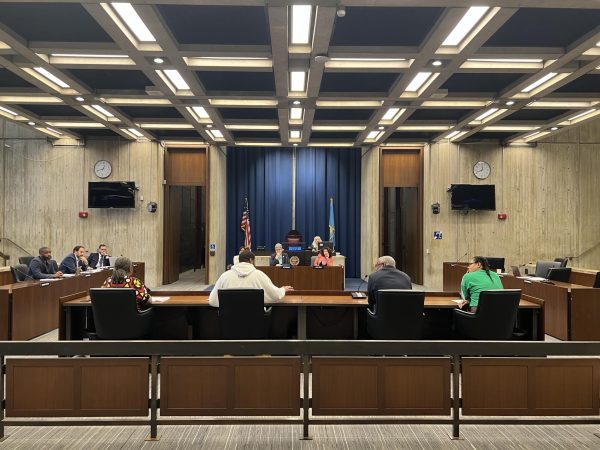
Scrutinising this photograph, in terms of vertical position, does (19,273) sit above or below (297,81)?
below

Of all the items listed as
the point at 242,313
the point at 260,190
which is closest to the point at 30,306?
the point at 242,313

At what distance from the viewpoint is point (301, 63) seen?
604cm

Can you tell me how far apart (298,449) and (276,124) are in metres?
7.98

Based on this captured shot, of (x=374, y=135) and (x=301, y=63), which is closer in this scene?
(x=301, y=63)

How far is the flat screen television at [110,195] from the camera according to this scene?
11.1 m

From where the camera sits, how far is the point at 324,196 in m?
13.5

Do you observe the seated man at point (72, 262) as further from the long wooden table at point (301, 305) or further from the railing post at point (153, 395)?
the railing post at point (153, 395)

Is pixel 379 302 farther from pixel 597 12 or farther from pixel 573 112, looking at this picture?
pixel 573 112

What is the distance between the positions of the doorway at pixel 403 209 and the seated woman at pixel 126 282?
858 centimetres

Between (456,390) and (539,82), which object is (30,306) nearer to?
(456,390)

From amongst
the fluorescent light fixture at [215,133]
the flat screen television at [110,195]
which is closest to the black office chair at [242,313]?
the fluorescent light fixture at [215,133]

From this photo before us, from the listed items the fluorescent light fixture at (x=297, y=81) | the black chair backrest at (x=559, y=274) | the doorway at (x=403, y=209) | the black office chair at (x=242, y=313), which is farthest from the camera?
the doorway at (x=403, y=209)

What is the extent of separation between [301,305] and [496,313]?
1781 mm

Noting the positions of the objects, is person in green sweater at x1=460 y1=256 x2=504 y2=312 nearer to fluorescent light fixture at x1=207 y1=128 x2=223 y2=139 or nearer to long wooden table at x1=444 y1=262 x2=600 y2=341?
long wooden table at x1=444 y1=262 x2=600 y2=341
